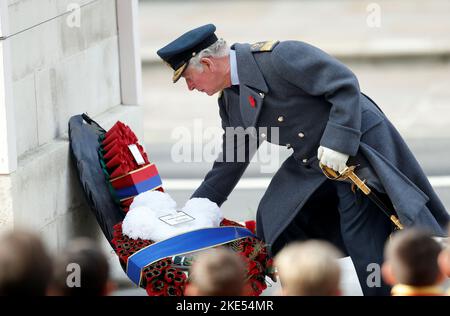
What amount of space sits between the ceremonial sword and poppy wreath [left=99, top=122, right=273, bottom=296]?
51cm

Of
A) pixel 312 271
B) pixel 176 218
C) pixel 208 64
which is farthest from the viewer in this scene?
pixel 176 218

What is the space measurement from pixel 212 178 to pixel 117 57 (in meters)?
1.43

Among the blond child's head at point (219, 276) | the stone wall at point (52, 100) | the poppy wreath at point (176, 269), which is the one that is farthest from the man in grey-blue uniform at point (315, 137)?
the blond child's head at point (219, 276)

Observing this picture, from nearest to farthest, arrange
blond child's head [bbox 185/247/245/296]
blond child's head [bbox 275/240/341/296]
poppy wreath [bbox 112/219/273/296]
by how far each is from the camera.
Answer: blond child's head [bbox 275/240/341/296] → blond child's head [bbox 185/247/245/296] → poppy wreath [bbox 112/219/273/296]

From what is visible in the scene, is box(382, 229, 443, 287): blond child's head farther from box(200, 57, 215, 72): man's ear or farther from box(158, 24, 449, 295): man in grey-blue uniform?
box(200, 57, 215, 72): man's ear

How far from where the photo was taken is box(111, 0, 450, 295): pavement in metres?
10.8

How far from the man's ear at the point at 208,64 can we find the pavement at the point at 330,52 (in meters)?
1.10

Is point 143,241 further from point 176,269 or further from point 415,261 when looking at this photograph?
point 415,261

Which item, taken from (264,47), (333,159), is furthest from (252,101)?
(333,159)

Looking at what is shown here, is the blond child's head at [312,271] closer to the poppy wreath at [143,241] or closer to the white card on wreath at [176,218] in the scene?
the poppy wreath at [143,241]

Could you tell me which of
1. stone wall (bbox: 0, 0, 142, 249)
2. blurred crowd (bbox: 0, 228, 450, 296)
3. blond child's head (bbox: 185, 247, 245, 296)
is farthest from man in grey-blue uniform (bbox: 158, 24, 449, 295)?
blond child's head (bbox: 185, 247, 245, 296)

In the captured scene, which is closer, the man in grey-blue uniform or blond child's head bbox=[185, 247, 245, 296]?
blond child's head bbox=[185, 247, 245, 296]

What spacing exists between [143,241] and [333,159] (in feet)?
3.24

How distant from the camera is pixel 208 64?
6.53 meters
